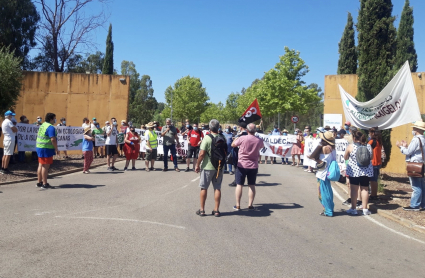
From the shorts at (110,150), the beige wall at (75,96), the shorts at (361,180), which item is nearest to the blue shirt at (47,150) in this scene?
the shorts at (110,150)

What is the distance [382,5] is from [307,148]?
6.37 metres

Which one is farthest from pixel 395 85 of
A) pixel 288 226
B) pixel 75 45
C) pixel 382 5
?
Answer: pixel 75 45

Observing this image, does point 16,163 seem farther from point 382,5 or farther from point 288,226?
point 382,5

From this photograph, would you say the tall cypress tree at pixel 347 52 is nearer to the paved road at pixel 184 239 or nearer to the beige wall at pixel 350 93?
the beige wall at pixel 350 93

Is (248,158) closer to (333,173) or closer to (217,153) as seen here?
(217,153)

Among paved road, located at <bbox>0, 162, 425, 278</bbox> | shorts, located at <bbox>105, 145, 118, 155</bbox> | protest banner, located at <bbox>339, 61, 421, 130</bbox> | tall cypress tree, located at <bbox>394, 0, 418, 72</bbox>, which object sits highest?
tall cypress tree, located at <bbox>394, 0, 418, 72</bbox>

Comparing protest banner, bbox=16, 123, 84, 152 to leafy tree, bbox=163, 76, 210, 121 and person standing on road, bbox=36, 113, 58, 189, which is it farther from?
leafy tree, bbox=163, 76, 210, 121

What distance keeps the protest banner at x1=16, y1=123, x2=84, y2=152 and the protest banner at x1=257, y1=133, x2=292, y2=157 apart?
9.14 m

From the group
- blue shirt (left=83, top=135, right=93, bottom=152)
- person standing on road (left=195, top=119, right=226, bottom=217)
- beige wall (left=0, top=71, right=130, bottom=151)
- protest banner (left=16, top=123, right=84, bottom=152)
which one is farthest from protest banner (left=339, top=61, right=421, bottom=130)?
beige wall (left=0, top=71, right=130, bottom=151)

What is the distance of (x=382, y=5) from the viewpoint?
44.9ft

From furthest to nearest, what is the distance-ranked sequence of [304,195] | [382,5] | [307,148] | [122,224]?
[307,148] < [382,5] < [304,195] < [122,224]

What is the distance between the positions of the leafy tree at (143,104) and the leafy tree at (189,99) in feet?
16.5

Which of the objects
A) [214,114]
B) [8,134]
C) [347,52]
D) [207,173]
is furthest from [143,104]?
[207,173]

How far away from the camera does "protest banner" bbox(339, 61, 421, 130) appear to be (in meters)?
8.77
